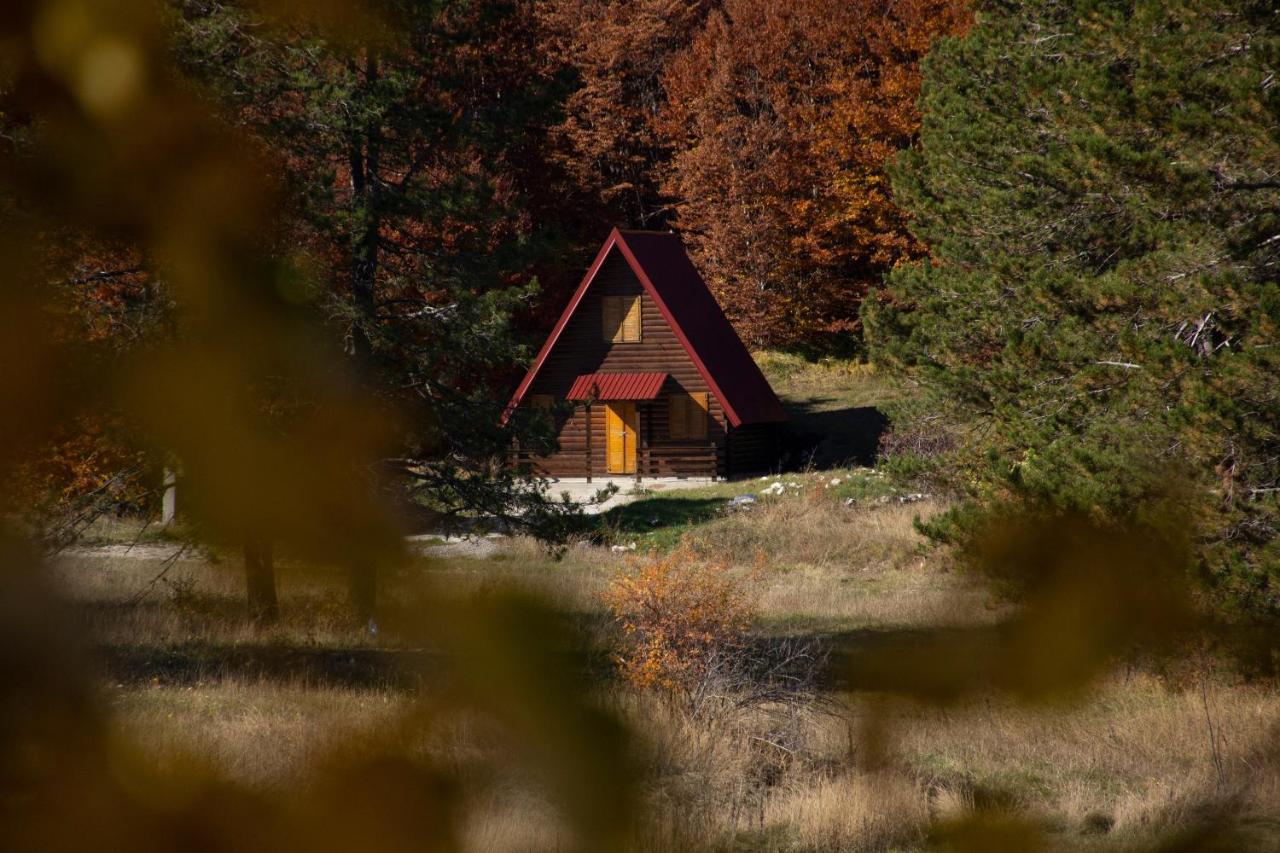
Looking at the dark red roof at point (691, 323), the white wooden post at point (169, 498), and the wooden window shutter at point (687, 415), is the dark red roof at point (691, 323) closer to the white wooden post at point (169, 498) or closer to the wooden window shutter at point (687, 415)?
the wooden window shutter at point (687, 415)

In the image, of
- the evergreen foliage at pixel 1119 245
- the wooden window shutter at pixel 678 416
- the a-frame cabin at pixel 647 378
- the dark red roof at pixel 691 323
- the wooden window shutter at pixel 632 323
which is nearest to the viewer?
the evergreen foliage at pixel 1119 245

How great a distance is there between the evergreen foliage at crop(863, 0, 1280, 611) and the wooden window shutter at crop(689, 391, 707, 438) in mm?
13996

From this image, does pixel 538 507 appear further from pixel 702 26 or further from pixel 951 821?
pixel 702 26

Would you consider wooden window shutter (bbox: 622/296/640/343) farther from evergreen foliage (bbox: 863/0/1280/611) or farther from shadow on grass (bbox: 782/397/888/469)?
evergreen foliage (bbox: 863/0/1280/611)

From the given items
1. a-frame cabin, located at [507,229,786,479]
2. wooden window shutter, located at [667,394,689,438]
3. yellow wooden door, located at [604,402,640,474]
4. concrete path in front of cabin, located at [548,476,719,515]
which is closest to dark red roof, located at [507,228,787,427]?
a-frame cabin, located at [507,229,786,479]

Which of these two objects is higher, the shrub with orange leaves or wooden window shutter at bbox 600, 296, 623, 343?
wooden window shutter at bbox 600, 296, 623, 343

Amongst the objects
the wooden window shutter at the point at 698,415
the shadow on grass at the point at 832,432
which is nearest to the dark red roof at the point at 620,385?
the wooden window shutter at the point at 698,415

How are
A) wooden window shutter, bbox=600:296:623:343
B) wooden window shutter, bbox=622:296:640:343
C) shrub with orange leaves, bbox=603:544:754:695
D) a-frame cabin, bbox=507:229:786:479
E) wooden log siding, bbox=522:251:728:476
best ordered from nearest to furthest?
shrub with orange leaves, bbox=603:544:754:695 < a-frame cabin, bbox=507:229:786:479 < wooden log siding, bbox=522:251:728:476 < wooden window shutter, bbox=622:296:640:343 < wooden window shutter, bbox=600:296:623:343

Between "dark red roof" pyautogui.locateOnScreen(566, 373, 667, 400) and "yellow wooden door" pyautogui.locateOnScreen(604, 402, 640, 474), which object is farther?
"yellow wooden door" pyautogui.locateOnScreen(604, 402, 640, 474)

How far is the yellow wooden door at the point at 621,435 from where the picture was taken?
96.1ft

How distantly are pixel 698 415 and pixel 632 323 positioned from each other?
9.10 ft

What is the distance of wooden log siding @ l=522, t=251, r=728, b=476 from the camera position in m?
28.8

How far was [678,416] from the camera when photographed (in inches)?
1148

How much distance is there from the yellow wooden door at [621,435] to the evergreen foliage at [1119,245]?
14.8m
